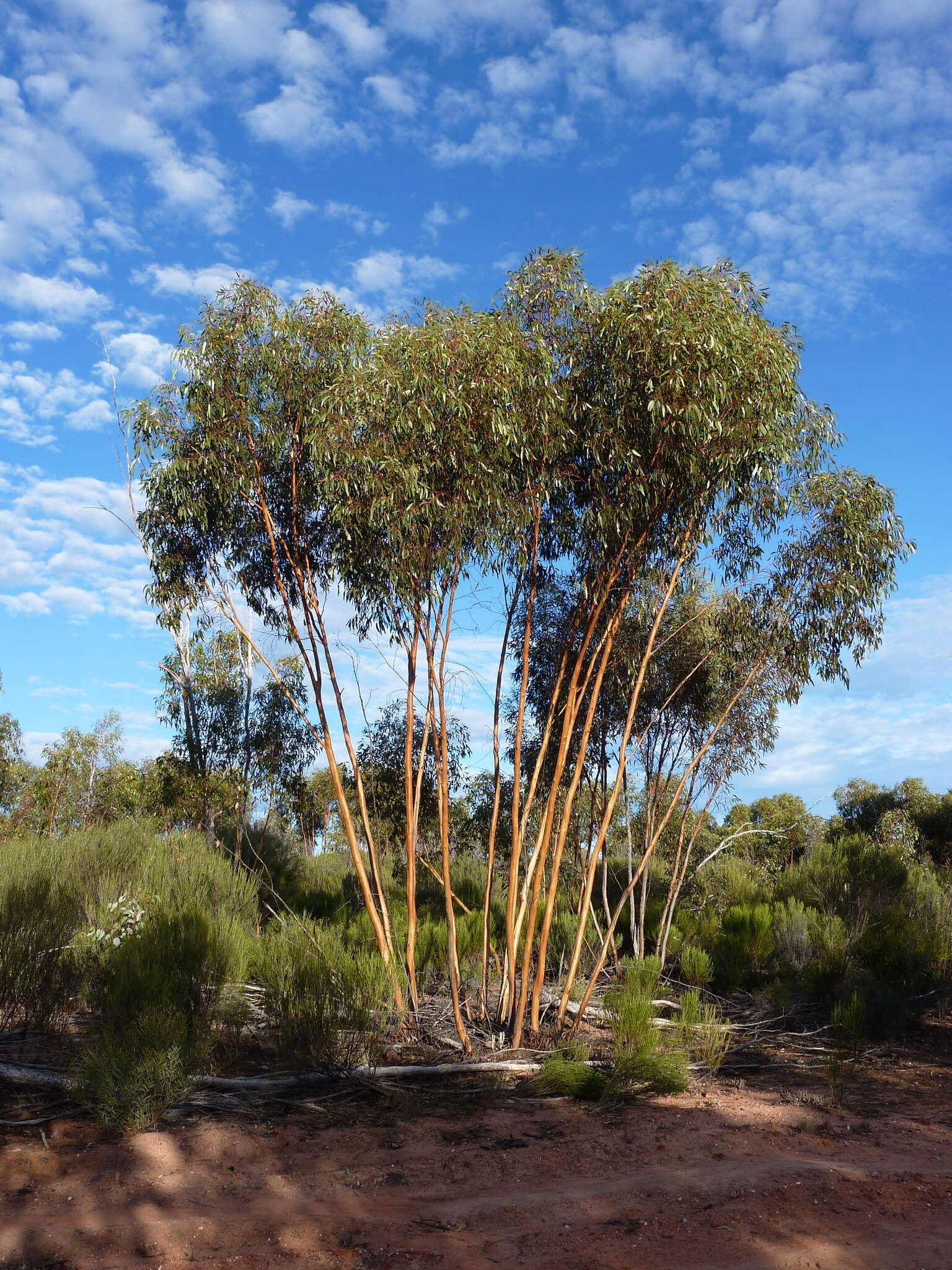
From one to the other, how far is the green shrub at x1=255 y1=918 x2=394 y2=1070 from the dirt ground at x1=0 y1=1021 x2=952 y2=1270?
392mm

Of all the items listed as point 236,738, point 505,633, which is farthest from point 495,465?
point 236,738

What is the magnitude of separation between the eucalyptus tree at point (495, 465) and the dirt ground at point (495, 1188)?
1471 mm

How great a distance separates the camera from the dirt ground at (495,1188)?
4047 millimetres

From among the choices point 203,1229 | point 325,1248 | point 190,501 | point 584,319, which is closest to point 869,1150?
point 325,1248

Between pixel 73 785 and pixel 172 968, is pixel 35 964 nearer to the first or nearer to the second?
pixel 172 968

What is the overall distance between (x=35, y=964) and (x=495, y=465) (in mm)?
5240

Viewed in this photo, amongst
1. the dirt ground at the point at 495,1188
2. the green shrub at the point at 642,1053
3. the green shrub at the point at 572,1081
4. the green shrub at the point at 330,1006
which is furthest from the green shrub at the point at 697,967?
the green shrub at the point at 330,1006

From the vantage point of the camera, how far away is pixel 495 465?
716cm

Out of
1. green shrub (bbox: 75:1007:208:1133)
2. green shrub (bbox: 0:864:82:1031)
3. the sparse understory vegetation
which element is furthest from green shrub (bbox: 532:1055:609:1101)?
green shrub (bbox: 0:864:82:1031)

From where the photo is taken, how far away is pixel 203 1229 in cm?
426

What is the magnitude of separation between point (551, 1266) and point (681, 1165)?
1576 millimetres

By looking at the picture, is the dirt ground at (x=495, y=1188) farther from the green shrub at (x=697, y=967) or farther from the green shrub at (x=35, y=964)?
the green shrub at (x=697, y=967)

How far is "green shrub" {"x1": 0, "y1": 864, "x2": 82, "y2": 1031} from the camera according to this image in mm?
6895

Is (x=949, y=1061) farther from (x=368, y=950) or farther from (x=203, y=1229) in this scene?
(x=203, y=1229)
